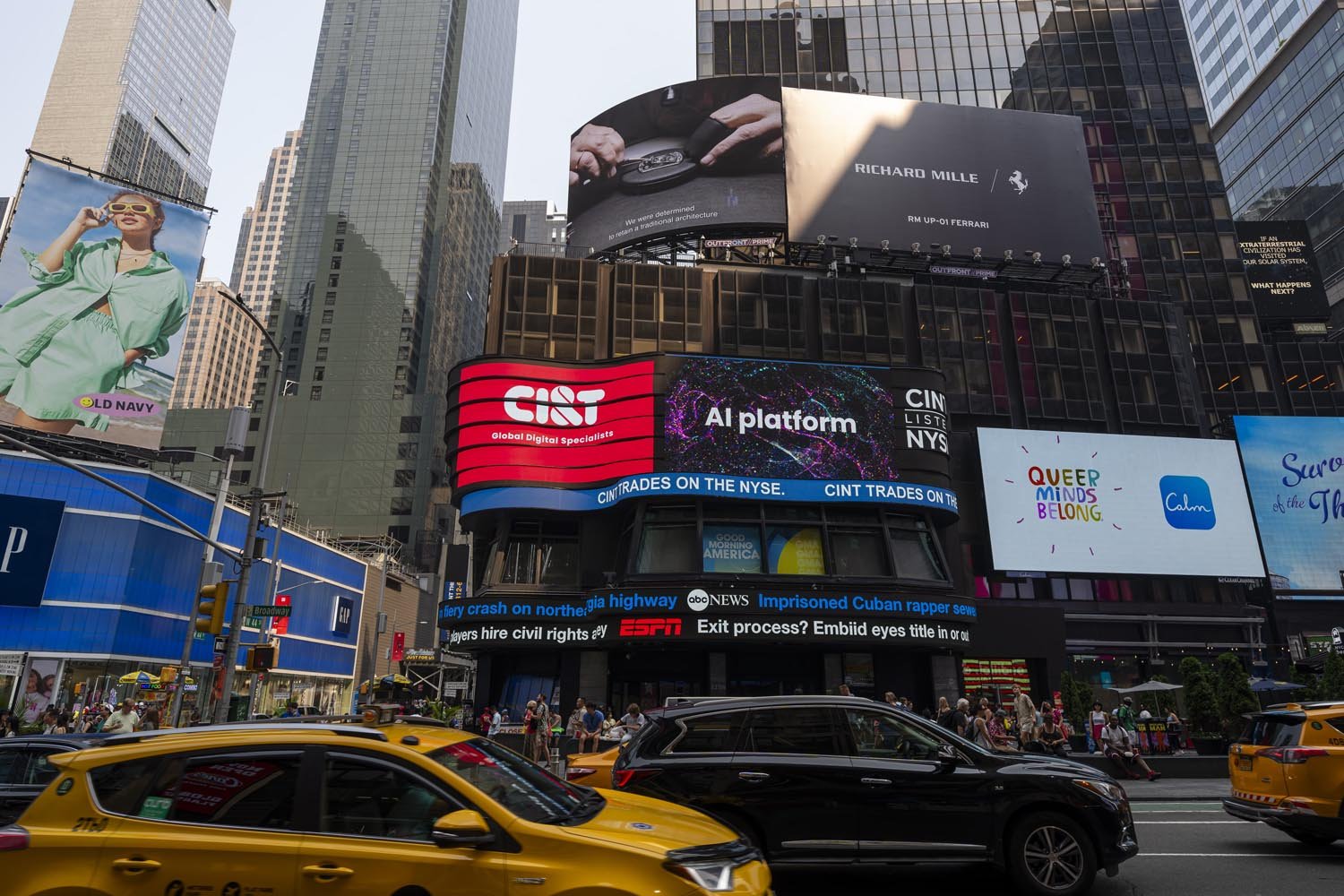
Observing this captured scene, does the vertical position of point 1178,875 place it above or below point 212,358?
below

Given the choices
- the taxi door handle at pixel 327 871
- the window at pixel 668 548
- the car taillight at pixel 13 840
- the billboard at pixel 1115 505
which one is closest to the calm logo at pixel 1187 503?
the billboard at pixel 1115 505

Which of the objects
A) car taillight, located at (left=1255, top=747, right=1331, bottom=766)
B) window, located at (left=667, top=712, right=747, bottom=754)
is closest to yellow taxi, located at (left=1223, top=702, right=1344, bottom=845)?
car taillight, located at (left=1255, top=747, right=1331, bottom=766)

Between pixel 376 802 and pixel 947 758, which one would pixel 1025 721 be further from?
pixel 376 802

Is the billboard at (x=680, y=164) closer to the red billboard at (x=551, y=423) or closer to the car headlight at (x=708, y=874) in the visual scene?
the red billboard at (x=551, y=423)

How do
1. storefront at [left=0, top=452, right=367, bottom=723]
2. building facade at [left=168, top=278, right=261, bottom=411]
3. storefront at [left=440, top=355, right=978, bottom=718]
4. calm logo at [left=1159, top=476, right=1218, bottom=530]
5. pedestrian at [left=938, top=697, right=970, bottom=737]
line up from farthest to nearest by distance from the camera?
building facade at [left=168, top=278, right=261, bottom=411], calm logo at [left=1159, top=476, right=1218, bottom=530], storefront at [left=0, top=452, right=367, bottom=723], storefront at [left=440, top=355, right=978, bottom=718], pedestrian at [left=938, top=697, right=970, bottom=737]

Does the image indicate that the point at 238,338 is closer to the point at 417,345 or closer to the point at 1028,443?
the point at 417,345

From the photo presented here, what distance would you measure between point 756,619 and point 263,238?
17417cm

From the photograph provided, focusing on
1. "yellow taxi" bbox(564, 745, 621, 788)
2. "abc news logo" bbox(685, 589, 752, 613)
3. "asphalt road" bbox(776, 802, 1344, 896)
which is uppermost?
"abc news logo" bbox(685, 589, 752, 613)

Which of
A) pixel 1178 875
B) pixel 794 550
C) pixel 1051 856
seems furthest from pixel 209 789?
pixel 794 550

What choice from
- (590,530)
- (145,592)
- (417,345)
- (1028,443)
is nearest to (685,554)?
(590,530)

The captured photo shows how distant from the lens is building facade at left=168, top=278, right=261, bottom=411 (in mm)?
137375

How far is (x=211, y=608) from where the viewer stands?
15.3 m

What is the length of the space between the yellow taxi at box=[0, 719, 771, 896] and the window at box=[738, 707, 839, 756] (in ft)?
9.92

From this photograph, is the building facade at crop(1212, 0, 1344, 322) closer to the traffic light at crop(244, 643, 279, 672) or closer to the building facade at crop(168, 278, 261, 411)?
the traffic light at crop(244, 643, 279, 672)
